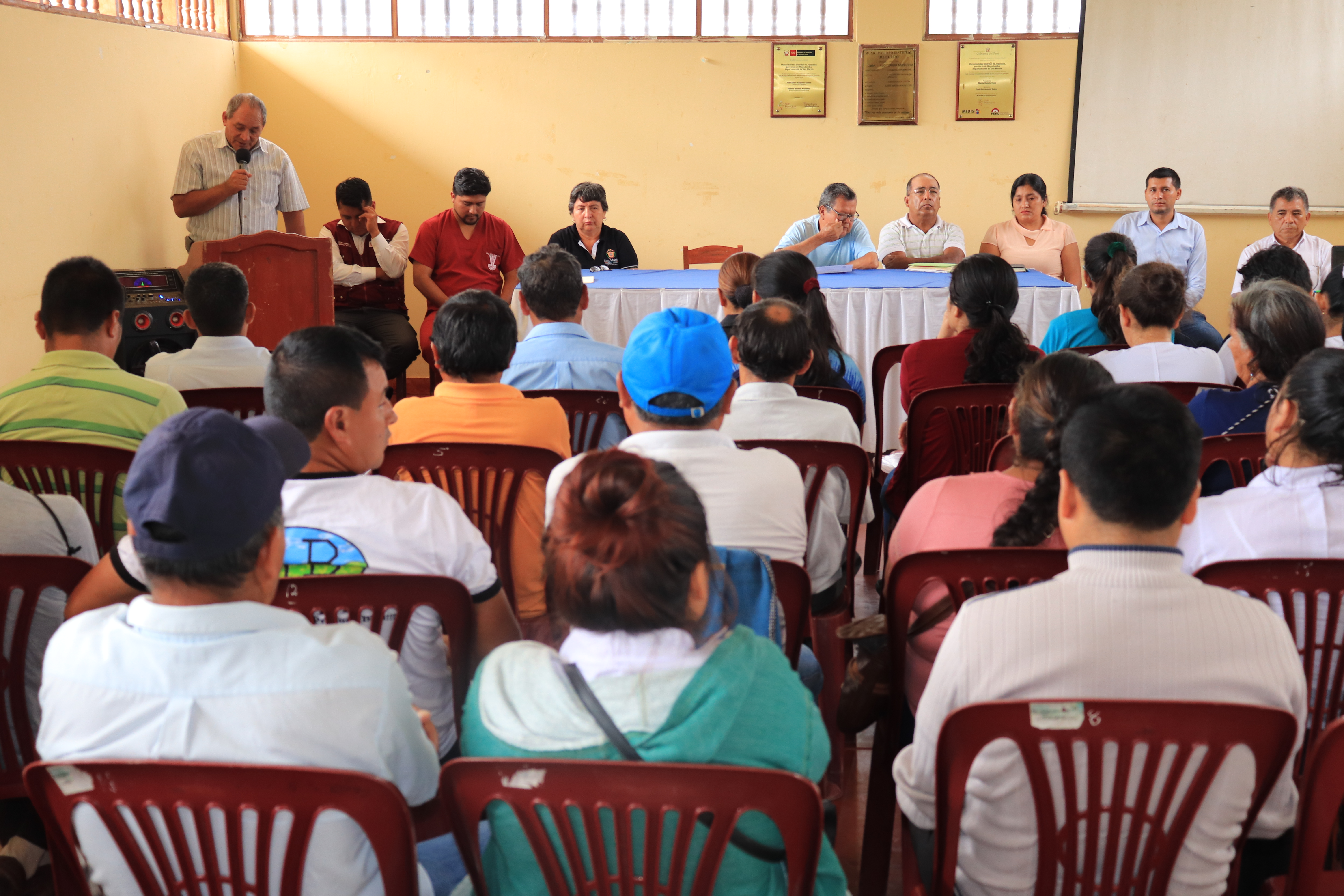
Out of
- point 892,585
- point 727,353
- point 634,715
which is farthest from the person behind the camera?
point 727,353

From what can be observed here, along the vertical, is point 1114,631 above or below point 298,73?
below

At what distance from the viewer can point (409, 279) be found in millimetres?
7086

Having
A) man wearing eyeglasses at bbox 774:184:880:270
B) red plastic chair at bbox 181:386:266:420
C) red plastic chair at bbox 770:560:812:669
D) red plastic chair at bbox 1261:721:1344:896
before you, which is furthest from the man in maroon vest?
red plastic chair at bbox 1261:721:1344:896

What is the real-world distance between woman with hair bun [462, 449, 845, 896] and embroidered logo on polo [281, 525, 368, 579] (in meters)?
0.53

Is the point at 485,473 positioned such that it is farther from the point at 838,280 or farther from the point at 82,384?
the point at 838,280

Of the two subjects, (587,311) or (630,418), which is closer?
(630,418)

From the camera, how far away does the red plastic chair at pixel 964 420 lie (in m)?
2.88

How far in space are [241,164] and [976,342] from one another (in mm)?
4055

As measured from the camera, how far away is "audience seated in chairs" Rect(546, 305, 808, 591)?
1843mm

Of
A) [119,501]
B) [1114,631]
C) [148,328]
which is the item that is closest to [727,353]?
[1114,631]

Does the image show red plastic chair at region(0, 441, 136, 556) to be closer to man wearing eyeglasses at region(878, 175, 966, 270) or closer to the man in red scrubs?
the man in red scrubs

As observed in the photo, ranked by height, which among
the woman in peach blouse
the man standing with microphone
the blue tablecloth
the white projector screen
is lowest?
the blue tablecloth

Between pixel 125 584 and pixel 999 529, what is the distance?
1275mm

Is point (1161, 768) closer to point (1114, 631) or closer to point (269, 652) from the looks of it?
point (1114, 631)
